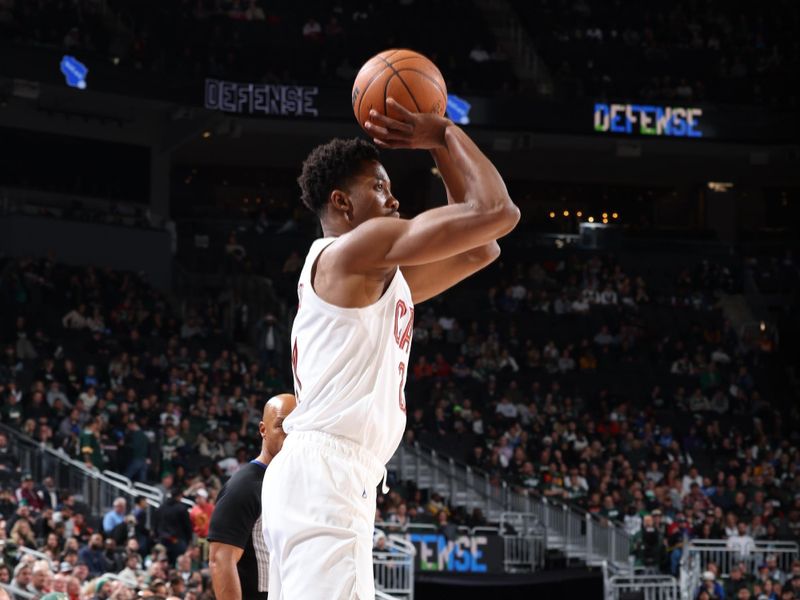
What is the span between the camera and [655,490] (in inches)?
859

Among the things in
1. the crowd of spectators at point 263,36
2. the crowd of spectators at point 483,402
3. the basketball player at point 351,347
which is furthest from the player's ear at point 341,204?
the crowd of spectators at point 263,36

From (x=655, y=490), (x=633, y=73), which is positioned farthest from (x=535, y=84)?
(x=655, y=490)

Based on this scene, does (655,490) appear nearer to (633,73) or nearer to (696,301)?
(696,301)

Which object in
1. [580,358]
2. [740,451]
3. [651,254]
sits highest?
Answer: [651,254]

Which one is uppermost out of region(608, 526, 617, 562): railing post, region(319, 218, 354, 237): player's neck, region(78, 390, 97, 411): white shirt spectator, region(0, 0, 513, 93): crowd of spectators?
region(0, 0, 513, 93): crowd of spectators

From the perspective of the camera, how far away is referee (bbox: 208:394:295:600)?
19.1 feet

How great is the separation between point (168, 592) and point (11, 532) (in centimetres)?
315

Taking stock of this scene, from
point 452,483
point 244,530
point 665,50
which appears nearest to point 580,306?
point 665,50

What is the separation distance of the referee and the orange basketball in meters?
1.72

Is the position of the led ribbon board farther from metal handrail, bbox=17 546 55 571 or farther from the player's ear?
the player's ear

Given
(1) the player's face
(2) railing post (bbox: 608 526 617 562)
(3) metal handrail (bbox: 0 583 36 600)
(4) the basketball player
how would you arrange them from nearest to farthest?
(4) the basketball player, (1) the player's face, (3) metal handrail (bbox: 0 583 36 600), (2) railing post (bbox: 608 526 617 562)

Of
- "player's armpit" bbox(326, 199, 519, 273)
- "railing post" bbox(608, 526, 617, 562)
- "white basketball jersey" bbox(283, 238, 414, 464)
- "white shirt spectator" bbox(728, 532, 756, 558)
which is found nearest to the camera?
"player's armpit" bbox(326, 199, 519, 273)

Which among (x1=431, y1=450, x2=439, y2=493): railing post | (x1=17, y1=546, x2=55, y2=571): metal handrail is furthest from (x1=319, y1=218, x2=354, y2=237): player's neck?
(x1=431, y1=450, x2=439, y2=493): railing post

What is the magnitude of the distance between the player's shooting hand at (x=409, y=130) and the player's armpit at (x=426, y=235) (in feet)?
0.81
